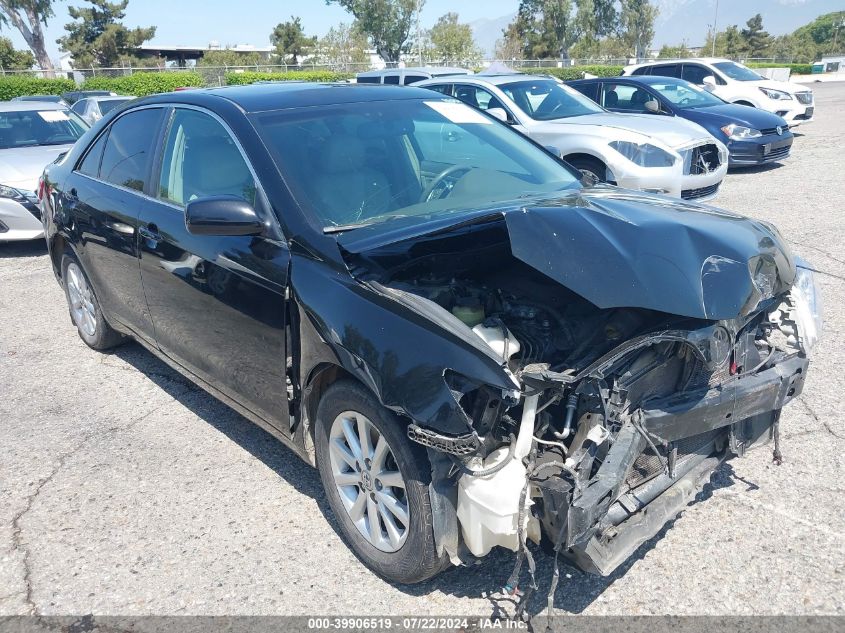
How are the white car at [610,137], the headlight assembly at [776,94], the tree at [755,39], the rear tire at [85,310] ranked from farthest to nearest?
the tree at [755,39] → the headlight assembly at [776,94] → the white car at [610,137] → the rear tire at [85,310]

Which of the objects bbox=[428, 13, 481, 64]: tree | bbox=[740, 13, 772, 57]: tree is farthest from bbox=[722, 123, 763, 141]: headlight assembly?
bbox=[740, 13, 772, 57]: tree

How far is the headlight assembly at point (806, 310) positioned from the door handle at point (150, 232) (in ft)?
10.2

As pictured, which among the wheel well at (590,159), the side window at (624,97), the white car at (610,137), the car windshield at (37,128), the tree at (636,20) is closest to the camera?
the white car at (610,137)

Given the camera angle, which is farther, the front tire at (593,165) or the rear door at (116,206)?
the front tire at (593,165)

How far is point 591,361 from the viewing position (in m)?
2.48

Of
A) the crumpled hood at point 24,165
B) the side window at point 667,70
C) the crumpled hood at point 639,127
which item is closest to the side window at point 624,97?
the crumpled hood at point 639,127

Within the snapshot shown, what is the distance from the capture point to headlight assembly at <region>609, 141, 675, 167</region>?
8188 millimetres

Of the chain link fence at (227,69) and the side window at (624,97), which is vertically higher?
the chain link fence at (227,69)

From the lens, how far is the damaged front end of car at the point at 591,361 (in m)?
2.32

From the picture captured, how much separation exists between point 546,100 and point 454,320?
7.89 meters

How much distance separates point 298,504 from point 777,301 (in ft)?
7.62

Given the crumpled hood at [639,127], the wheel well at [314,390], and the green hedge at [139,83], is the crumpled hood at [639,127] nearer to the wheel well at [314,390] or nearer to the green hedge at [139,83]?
the wheel well at [314,390]

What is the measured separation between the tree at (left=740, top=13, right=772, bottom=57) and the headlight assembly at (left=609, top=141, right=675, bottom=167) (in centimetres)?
7038

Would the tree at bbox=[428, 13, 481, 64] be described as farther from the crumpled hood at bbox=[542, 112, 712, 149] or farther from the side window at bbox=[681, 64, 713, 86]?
the crumpled hood at bbox=[542, 112, 712, 149]
